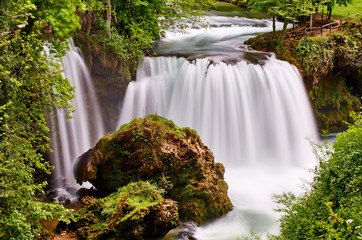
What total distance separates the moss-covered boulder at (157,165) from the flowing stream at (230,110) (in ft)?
7.18

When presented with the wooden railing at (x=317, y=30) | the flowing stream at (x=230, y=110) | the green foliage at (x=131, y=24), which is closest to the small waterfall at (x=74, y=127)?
the flowing stream at (x=230, y=110)

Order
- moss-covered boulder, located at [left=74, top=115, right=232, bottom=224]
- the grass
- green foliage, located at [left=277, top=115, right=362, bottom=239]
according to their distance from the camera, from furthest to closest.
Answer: the grass, moss-covered boulder, located at [left=74, top=115, right=232, bottom=224], green foliage, located at [left=277, top=115, right=362, bottom=239]

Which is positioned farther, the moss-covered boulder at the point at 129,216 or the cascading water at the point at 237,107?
the cascading water at the point at 237,107

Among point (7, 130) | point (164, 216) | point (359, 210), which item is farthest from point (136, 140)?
point (359, 210)

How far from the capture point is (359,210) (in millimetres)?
6047

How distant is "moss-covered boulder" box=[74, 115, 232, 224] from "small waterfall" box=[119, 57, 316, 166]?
426cm

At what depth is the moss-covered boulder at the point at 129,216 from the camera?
307 inches

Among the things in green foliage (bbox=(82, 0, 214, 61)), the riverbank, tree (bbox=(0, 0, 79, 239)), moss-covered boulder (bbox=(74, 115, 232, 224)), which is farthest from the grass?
tree (bbox=(0, 0, 79, 239))

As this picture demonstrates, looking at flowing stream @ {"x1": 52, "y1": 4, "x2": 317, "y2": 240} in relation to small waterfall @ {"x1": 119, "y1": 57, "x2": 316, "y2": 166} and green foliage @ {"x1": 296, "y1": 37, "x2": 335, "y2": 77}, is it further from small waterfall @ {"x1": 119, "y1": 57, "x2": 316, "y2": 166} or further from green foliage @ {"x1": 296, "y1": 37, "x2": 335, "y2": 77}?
green foliage @ {"x1": 296, "y1": 37, "x2": 335, "y2": 77}

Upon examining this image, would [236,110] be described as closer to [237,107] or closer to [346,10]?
[237,107]

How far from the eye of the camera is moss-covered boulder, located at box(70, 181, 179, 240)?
25.6 ft

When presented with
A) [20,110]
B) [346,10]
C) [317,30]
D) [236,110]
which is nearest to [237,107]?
[236,110]

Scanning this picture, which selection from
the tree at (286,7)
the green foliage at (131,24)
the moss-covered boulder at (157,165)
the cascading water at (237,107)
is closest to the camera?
the moss-covered boulder at (157,165)

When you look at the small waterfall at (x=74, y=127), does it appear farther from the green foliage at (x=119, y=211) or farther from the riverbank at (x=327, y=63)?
the riverbank at (x=327, y=63)
